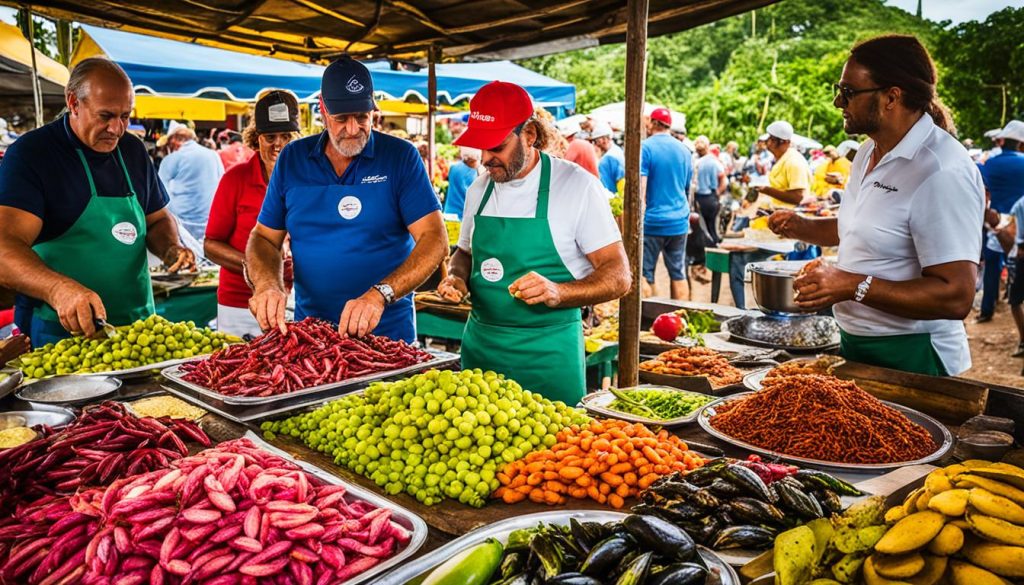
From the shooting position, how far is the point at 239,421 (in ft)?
8.70

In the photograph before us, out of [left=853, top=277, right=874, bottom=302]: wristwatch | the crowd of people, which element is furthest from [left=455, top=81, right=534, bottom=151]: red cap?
[left=853, top=277, right=874, bottom=302]: wristwatch

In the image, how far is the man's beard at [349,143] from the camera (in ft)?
12.0

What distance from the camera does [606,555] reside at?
150 centimetres

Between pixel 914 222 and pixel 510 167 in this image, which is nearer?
pixel 914 222

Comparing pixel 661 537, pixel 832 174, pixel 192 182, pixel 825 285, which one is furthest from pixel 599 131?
pixel 661 537

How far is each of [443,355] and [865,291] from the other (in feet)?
6.10

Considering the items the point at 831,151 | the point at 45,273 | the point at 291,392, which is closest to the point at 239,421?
the point at 291,392

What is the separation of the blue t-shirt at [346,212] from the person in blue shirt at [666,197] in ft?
20.5

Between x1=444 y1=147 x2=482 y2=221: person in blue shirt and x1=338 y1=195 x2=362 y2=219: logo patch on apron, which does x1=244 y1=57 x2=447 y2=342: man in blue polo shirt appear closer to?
x1=338 y1=195 x2=362 y2=219: logo patch on apron

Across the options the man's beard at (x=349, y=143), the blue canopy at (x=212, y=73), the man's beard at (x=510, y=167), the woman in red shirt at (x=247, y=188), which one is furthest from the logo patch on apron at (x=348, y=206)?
the blue canopy at (x=212, y=73)

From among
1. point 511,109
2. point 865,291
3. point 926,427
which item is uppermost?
point 511,109

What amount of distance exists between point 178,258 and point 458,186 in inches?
289

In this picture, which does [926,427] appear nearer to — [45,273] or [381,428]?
[381,428]

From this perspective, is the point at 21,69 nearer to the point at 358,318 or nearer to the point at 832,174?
the point at 358,318
